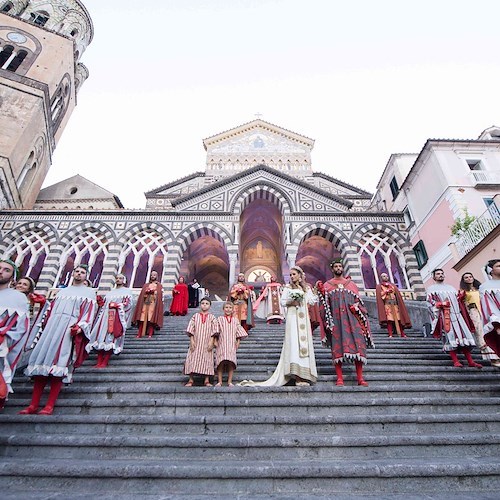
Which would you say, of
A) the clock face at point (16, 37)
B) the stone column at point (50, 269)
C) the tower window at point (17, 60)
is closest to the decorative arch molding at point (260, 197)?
the stone column at point (50, 269)

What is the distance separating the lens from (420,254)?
1631cm

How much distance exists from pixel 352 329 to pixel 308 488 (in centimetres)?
278

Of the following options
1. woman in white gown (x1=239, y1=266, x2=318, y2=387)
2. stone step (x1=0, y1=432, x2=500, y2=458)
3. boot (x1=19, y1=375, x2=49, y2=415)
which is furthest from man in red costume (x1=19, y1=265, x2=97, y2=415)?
woman in white gown (x1=239, y1=266, x2=318, y2=387)

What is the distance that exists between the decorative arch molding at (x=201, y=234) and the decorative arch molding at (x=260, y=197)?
1539 millimetres

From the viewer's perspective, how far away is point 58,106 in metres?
23.3

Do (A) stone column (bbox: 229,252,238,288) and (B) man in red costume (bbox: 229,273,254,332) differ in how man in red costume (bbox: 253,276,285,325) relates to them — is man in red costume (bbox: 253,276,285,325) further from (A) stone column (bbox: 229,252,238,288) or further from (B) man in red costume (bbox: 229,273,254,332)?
(A) stone column (bbox: 229,252,238,288)

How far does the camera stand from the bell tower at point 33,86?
58.6 feet

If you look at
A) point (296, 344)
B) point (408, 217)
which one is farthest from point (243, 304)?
point (408, 217)

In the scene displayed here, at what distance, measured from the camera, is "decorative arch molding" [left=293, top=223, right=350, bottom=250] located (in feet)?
57.4

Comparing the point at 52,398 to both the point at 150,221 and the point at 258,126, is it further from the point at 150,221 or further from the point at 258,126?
the point at 258,126

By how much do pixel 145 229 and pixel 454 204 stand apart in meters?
15.9

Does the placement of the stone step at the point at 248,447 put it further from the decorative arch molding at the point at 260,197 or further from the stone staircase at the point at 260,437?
the decorative arch molding at the point at 260,197

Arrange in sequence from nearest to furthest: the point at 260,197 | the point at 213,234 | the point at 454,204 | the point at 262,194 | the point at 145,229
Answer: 1. the point at 454,204
2. the point at 145,229
3. the point at 213,234
4. the point at 262,194
5. the point at 260,197

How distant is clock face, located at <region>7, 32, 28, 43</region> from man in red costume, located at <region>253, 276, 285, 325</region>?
25.1m
